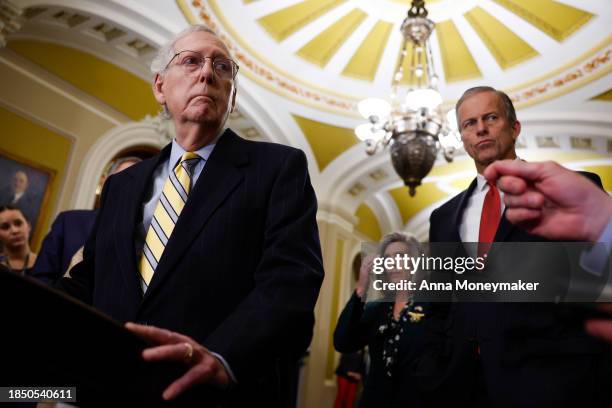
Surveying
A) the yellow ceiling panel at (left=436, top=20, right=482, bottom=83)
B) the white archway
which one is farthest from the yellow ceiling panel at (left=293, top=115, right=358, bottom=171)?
the white archway

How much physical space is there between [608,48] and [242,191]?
6.11 m

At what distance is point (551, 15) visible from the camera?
5.73 meters

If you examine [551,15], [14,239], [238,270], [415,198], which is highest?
[415,198]

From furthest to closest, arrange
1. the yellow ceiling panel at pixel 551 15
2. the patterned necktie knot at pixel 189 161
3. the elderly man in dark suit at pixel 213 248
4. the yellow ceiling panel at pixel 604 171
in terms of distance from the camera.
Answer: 1. the yellow ceiling panel at pixel 604 171
2. the yellow ceiling panel at pixel 551 15
3. the patterned necktie knot at pixel 189 161
4. the elderly man in dark suit at pixel 213 248

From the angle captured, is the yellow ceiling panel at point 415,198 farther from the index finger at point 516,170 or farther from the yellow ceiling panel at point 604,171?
the index finger at point 516,170

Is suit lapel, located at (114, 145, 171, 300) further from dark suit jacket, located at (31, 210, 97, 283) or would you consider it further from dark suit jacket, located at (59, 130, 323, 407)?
dark suit jacket, located at (31, 210, 97, 283)

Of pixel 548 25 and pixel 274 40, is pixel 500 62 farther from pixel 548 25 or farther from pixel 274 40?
pixel 274 40

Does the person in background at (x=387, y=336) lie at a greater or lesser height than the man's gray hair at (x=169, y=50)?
lesser

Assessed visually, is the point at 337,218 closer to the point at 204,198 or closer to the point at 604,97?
the point at 604,97

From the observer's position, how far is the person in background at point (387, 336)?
2.21m

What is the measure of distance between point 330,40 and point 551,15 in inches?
108

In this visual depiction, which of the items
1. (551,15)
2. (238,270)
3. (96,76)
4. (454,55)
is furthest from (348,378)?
Answer: (238,270)

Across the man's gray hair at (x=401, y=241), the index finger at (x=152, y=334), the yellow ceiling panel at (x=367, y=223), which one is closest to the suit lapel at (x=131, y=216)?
the index finger at (x=152, y=334)

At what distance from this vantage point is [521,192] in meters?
0.83
